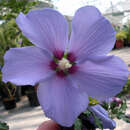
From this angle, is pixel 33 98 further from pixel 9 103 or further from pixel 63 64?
pixel 63 64

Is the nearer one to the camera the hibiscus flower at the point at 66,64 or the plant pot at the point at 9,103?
the hibiscus flower at the point at 66,64

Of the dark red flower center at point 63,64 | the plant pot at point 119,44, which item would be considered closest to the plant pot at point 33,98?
the dark red flower center at point 63,64

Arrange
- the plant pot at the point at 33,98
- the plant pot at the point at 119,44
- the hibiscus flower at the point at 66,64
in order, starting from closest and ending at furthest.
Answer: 1. the hibiscus flower at the point at 66,64
2. the plant pot at the point at 33,98
3. the plant pot at the point at 119,44

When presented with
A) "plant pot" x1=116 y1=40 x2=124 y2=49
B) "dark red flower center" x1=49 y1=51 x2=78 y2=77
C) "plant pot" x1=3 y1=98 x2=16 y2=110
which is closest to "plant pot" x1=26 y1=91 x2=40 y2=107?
"plant pot" x1=3 y1=98 x2=16 y2=110

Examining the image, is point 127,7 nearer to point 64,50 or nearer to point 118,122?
point 118,122

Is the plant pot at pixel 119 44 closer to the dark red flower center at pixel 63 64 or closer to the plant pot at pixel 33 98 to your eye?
the plant pot at pixel 33 98

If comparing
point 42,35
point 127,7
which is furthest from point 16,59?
point 127,7

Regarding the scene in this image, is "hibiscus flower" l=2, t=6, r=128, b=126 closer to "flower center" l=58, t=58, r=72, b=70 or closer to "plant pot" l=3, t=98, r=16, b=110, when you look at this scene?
"flower center" l=58, t=58, r=72, b=70

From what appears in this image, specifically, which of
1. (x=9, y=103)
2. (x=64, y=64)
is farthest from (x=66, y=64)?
(x=9, y=103)
